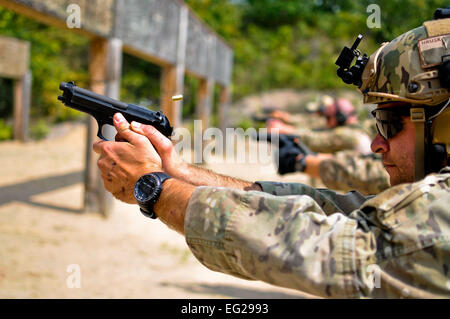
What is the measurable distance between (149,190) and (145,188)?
22 mm

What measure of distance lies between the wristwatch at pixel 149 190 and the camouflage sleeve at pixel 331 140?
4.57m

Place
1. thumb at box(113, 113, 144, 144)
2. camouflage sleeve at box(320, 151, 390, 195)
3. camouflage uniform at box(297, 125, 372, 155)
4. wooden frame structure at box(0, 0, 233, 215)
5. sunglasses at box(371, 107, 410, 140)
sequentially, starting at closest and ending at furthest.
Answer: sunglasses at box(371, 107, 410, 140) < thumb at box(113, 113, 144, 144) < camouflage sleeve at box(320, 151, 390, 195) < wooden frame structure at box(0, 0, 233, 215) < camouflage uniform at box(297, 125, 372, 155)

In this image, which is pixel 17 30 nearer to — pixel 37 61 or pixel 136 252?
pixel 37 61

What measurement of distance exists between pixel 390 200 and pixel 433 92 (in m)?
0.49

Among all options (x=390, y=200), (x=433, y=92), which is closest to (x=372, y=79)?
(x=433, y=92)

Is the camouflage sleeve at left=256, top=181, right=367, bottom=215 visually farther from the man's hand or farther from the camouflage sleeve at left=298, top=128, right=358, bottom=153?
the camouflage sleeve at left=298, top=128, right=358, bottom=153

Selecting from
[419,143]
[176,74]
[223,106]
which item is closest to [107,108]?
[419,143]

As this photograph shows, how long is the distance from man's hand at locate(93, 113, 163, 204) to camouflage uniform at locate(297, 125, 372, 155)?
429cm

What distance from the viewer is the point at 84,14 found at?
4.98m

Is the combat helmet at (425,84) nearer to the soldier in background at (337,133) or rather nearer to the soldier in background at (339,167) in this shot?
the soldier in background at (339,167)

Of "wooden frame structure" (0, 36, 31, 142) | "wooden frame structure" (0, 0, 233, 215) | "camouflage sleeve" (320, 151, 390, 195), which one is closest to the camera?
"camouflage sleeve" (320, 151, 390, 195)

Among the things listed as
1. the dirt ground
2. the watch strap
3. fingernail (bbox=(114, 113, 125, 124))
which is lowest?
the dirt ground

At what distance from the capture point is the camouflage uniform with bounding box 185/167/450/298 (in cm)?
119

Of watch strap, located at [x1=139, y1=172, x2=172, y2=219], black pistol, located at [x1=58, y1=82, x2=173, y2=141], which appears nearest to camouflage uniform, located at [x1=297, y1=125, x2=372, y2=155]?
black pistol, located at [x1=58, y1=82, x2=173, y2=141]
